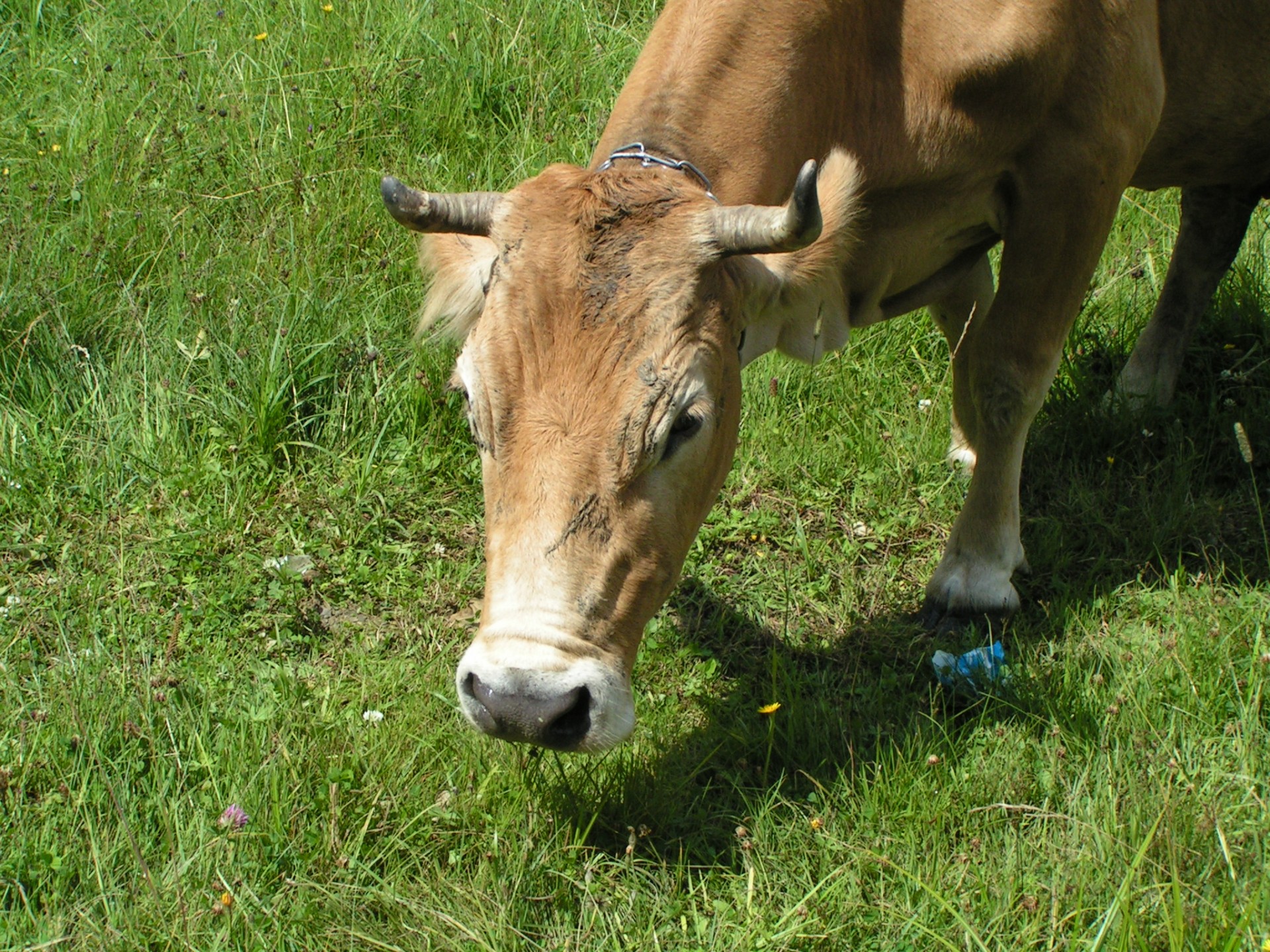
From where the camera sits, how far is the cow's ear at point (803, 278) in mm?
3127

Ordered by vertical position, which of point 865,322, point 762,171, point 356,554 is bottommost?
point 356,554

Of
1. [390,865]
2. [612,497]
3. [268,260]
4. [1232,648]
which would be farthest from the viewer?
[268,260]

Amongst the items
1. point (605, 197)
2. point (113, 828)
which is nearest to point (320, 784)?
point (113, 828)

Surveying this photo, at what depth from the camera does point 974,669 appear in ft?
11.8

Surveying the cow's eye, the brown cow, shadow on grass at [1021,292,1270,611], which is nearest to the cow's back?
the brown cow

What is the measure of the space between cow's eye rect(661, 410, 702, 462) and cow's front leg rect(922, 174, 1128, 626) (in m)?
1.58

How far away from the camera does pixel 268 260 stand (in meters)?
5.14

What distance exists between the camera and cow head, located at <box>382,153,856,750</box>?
2.64 metres

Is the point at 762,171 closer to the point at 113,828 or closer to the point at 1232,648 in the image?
the point at 1232,648

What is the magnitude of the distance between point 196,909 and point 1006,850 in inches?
77.0

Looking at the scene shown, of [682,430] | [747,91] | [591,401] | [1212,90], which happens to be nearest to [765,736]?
[682,430]

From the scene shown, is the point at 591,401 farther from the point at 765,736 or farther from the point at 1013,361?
the point at 1013,361

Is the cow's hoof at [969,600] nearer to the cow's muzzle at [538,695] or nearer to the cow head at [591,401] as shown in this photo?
the cow head at [591,401]

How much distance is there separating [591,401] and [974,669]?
5.32 feet
